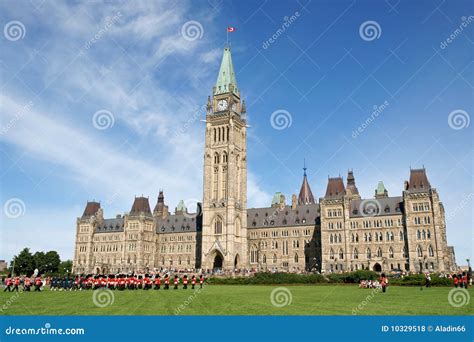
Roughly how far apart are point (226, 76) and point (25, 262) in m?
67.1

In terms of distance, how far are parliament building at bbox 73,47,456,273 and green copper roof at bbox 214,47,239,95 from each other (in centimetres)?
26

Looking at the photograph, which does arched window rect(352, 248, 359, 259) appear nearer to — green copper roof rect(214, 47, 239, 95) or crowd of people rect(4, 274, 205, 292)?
green copper roof rect(214, 47, 239, 95)

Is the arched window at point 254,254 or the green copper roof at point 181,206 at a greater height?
the green copper roof at point 181,206

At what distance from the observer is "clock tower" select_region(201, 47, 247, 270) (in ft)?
327

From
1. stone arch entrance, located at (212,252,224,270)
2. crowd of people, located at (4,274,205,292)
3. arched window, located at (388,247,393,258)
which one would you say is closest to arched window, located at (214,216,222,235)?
stone arch entrance, located at (212,252,224,270)

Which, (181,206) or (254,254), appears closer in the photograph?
(254,254)

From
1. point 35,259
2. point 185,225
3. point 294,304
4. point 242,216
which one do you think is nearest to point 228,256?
point 242,216

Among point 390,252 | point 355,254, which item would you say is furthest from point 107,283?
point 390,252

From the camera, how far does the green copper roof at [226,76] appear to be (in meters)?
110

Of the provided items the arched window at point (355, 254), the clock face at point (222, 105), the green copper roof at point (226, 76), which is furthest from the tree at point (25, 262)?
the arched window at point (355, 254)

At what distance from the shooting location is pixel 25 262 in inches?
4227

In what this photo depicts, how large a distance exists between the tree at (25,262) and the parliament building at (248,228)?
17717mm

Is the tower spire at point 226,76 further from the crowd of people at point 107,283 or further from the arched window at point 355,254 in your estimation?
the crowd of people at point 107,283

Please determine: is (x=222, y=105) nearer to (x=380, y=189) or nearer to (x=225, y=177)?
(x=225, y=177)
